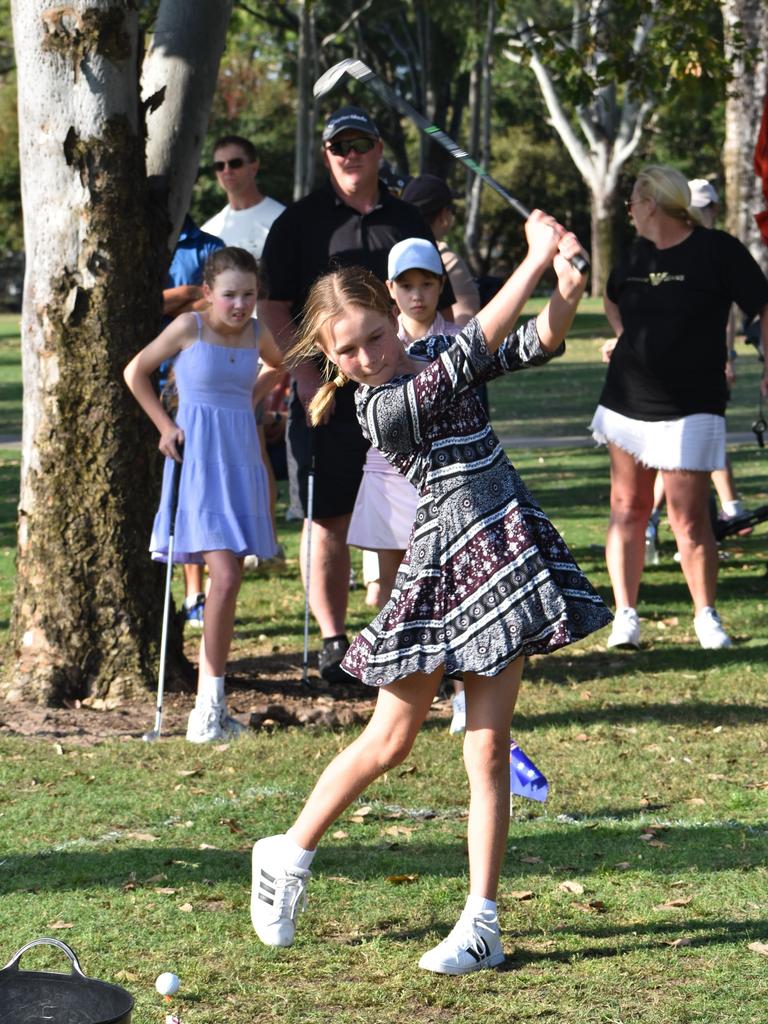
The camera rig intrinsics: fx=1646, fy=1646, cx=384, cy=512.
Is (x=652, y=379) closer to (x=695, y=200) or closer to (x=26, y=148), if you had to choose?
(x=695, y=200)

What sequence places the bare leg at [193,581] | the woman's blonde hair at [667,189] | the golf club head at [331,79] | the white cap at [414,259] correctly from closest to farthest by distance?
1. the golf club head at [331,79]
2. the white cap at [414,259]
3. the woman's blonde hair at [667,189]
4. the bare leg at [193,581]

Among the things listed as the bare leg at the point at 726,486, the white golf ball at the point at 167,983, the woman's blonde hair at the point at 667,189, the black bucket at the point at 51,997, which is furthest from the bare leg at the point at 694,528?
the black bucket at the point at 51,997

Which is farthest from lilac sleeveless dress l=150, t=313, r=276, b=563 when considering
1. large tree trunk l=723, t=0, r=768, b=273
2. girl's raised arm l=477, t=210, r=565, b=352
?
large tree trunk l=723, t=0, r=768, b=273

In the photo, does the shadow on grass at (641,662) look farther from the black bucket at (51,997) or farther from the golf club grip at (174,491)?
the black bucket at (51,997)

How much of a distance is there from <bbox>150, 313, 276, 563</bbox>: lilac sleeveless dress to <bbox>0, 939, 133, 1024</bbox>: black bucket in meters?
3.39

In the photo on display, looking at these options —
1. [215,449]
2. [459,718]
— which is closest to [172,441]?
[215,449]

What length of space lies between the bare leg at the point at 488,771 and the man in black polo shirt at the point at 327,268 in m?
3.08

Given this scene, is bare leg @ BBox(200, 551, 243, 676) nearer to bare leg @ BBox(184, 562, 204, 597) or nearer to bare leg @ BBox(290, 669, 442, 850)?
bare leg @ BBox(290, 669, 442, 850)

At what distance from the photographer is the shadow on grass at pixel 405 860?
4.96m

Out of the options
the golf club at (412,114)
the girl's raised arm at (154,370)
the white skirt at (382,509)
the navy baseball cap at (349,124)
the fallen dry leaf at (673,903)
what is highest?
the navy baseball cap at (349,124)

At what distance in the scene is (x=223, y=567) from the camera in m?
6.70

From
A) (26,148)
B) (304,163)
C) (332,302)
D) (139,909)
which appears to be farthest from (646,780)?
(304,163)

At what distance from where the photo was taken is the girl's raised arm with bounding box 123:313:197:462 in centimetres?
669

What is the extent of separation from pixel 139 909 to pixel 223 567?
7.23 feet
